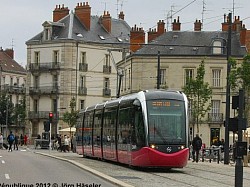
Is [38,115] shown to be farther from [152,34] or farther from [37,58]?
[152,34]

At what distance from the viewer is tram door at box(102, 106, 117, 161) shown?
3819 centimetres

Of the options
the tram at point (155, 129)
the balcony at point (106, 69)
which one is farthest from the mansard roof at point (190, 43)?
the tram at point (155, 129)

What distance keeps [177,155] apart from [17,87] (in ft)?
336

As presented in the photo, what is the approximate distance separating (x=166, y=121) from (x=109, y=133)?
681cm

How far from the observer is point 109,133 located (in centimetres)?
3916

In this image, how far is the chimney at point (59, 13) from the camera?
10381 centimetres

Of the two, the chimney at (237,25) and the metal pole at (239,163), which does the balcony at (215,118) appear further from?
the metal pole at (239,163)

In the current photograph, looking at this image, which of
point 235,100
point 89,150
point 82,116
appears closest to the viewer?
point 235,100

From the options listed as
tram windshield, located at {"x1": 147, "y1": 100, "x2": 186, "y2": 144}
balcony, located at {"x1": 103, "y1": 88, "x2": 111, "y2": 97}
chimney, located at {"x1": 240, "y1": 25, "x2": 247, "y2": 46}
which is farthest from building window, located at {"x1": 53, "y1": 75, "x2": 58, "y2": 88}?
tram windshield, located at {"x1": 147, "y1": 100, "x2": 186, "y2": 144}

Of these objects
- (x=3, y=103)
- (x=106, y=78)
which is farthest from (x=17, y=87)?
(x=106, y=78)

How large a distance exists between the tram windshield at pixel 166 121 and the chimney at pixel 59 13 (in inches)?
2823

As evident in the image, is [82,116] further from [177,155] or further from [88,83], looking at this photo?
[88,83]

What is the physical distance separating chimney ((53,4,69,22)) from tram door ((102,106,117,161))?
2533 inches

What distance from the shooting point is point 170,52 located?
81.0 meters
